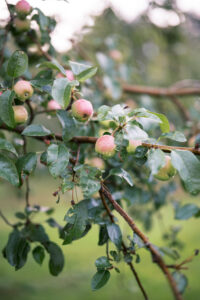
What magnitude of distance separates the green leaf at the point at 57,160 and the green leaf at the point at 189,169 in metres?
0.20

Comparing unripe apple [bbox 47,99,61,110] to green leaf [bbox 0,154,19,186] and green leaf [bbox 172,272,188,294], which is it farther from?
green leaf [bbox 172,272,188,294]

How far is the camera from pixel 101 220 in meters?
0.68

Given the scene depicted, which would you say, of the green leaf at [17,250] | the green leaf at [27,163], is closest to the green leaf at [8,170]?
the green leaf at [27,163]

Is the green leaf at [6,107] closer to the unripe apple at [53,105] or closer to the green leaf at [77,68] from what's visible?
the green leaf at [77,68]

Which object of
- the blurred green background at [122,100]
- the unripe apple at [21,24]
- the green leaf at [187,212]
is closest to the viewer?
the unripe apple at [21,24]

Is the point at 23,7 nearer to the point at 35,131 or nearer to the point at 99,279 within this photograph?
the point at 35,131

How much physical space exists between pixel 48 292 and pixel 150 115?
1557 millimetres

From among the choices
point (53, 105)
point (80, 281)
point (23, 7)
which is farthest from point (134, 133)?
point (80, 281)

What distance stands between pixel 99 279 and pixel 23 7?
0.65 meters

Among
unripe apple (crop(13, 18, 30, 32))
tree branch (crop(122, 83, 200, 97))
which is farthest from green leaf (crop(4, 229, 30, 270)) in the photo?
tree branch (crop(122, 83, 200, 97))

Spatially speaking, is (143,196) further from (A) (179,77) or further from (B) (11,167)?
(A) (179,77)

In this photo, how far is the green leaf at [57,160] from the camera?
590 millimetres

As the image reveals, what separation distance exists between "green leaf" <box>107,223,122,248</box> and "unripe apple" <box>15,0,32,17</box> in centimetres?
55

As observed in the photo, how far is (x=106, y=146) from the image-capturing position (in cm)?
58
